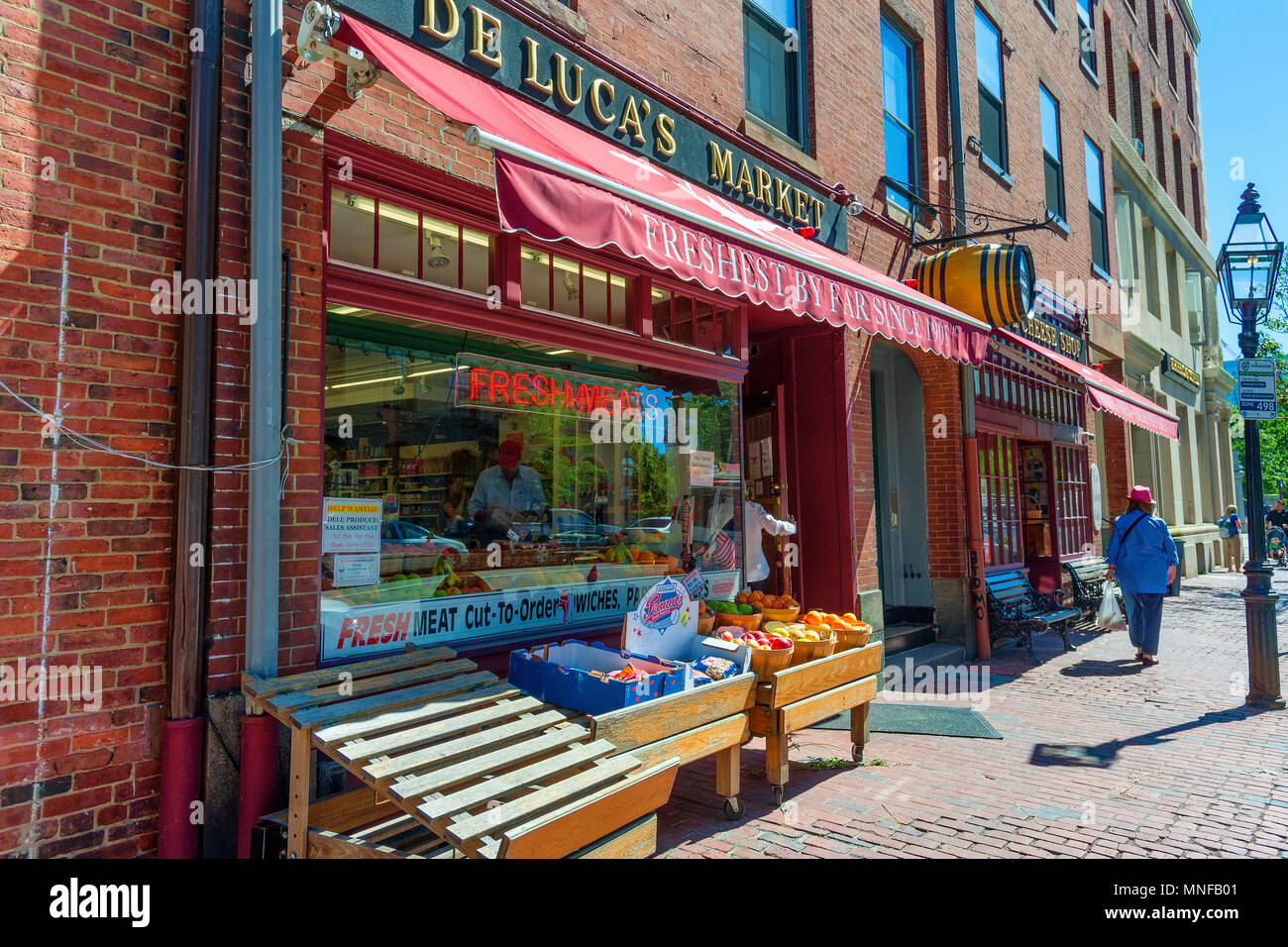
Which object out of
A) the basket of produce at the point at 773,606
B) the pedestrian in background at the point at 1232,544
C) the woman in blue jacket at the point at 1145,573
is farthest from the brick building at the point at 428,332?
the pedestrian in background at the point at 1232,544

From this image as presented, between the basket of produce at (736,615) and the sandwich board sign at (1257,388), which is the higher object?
the sandwich board sign at (1257,388)

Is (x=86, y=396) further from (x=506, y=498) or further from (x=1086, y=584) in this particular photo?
(x=1086, y=584)

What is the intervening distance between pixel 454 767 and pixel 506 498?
9.82 ft

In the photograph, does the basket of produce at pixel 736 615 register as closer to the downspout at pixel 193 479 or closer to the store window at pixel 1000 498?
the downspout at pixel 193 479

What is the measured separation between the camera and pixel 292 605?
147 inches

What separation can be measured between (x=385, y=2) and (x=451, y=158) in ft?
2.65

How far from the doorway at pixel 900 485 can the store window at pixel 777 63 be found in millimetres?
3167

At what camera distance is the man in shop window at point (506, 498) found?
5.55 metres

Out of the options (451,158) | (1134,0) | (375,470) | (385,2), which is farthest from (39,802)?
(1134,0)

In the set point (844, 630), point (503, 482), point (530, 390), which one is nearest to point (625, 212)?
point (530, 390)

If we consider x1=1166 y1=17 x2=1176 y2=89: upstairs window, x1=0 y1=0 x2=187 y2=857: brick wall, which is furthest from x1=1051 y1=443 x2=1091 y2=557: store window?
x1=1166 y1=17 x2=1176 y2=89: upstairs window

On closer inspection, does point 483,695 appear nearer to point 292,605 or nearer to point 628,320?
point 292,605

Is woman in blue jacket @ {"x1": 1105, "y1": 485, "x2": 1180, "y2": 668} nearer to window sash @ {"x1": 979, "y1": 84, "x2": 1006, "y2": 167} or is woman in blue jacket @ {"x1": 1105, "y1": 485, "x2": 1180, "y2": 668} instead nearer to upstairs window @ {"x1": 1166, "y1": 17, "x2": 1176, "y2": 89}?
window sash @ {"x1": 979, "y1": 84, "x2": 1006, "y2": 167}

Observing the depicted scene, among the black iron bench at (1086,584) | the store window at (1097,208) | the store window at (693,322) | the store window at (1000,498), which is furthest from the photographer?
the store window at (1097,208)
